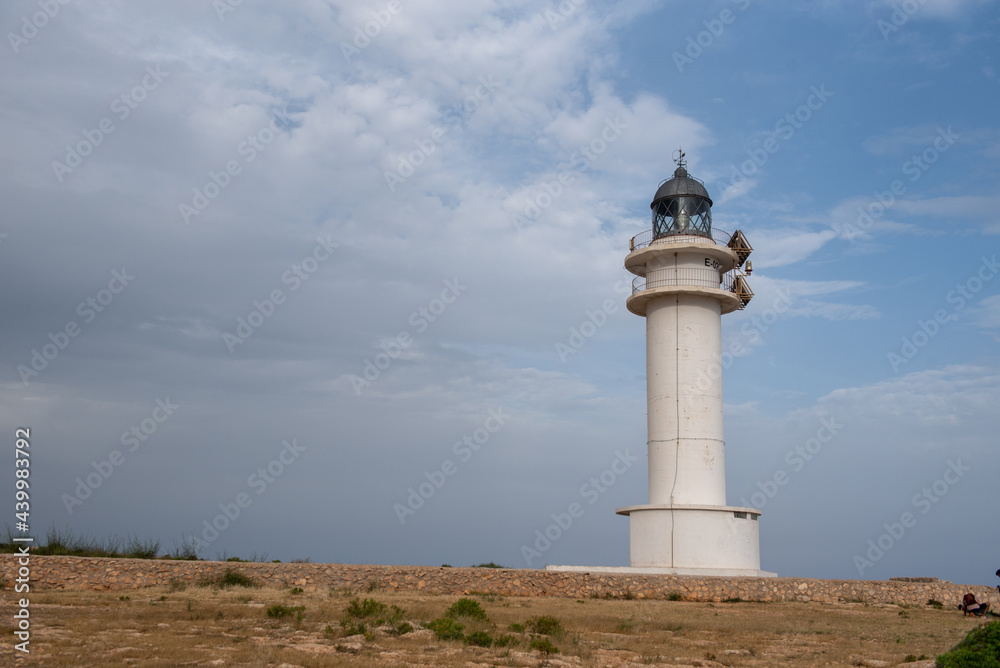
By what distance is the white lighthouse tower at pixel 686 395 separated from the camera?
77.6 feet

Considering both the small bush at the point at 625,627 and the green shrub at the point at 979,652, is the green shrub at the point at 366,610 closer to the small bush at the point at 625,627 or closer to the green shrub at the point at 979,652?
the small bush at the point at 625,627

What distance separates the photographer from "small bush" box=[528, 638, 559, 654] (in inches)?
433

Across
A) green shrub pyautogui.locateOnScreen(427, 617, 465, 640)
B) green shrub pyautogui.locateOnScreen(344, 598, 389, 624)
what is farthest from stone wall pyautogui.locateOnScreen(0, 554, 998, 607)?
green shrub pyautogui.locateOnScreen(427, 617, 465, 640)

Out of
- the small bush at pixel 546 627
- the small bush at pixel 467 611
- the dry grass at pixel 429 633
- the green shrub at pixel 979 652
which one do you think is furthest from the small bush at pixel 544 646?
the green shrub at pixel 979 652

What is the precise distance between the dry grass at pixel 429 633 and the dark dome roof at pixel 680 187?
13.9 metres

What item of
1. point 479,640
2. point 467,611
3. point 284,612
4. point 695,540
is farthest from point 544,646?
point 695,540

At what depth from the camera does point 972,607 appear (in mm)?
19531

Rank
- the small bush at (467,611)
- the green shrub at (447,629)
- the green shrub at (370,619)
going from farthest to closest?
the small bush at (467,611) < the green shrub at (370,619) < the green shrub at (447,629)

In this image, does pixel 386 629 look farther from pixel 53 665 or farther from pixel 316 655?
pixel 53 665

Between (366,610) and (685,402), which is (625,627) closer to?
(366,610)

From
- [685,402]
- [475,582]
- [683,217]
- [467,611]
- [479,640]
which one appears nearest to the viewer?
[479,640]

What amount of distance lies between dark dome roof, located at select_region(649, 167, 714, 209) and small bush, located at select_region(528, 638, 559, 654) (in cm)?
1882

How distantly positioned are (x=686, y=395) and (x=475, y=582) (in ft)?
29.3

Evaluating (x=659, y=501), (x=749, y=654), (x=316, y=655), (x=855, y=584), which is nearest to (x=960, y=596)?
(x=855, y=584)
